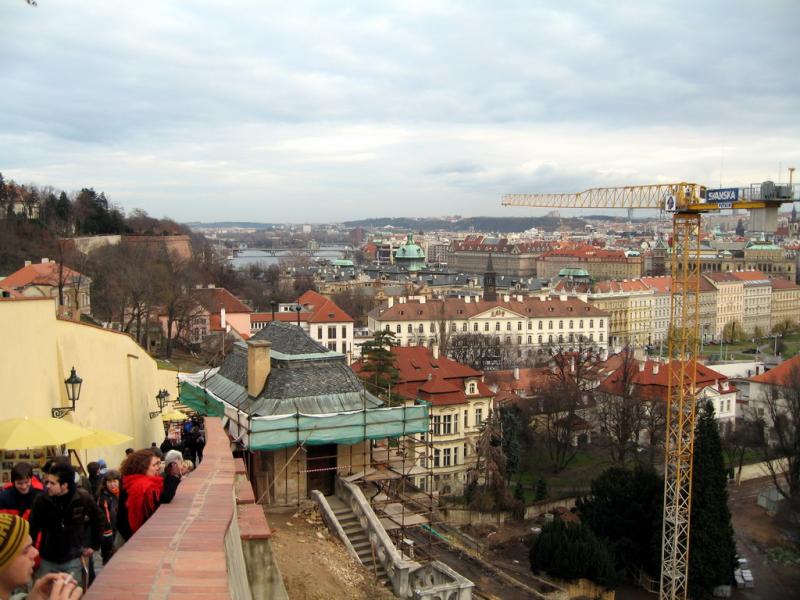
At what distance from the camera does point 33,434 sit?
9992mm

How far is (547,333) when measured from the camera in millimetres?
86750

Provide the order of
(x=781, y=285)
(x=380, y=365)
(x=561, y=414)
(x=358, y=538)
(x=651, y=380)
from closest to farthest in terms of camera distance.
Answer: (x=358, y=538), (x=380, y=365), (x=561, y=414), (x=651, y=380), (x=781, y=285)

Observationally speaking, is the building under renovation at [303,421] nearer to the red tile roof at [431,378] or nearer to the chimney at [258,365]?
the chimney at [258,365]

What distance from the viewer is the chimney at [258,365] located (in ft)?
58.0

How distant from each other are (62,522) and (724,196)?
3053 centimetres

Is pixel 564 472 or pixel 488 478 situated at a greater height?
pixel 488 478

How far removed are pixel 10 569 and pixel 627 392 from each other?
142 feet

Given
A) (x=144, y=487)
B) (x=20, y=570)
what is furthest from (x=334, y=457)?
(x=20, y=570)

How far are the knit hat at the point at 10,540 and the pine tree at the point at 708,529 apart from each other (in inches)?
1160

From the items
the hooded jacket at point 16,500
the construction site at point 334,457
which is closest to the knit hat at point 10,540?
the hooded jacket at point 16,500

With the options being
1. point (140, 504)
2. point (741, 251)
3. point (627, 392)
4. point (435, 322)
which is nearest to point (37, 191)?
point (435, 322)

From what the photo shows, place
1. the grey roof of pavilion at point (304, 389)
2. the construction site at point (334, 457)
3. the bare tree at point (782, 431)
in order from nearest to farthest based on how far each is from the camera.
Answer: the construction site at point (334, 457)
the grey roof of pavilion at point (304, 389)
the bare tree at point (782, 431)

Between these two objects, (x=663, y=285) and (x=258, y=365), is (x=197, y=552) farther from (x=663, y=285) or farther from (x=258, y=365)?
(x=663, y=285)

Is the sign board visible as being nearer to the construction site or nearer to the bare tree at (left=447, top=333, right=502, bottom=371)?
→ the construction site
